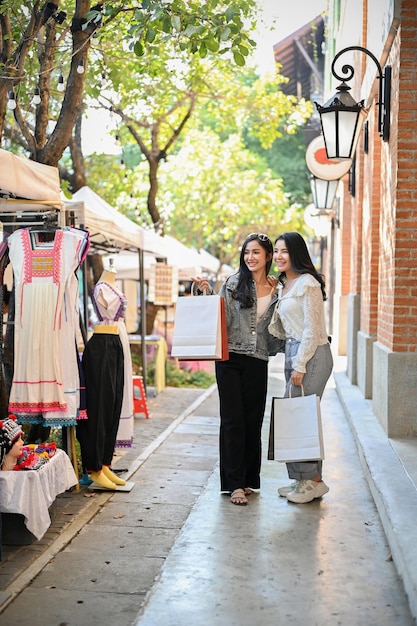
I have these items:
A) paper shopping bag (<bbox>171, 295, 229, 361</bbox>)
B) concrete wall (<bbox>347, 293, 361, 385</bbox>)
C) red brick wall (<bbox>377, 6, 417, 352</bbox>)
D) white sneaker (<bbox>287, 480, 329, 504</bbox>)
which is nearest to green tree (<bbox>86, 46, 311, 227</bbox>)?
→ concrete wall (<bbox>347, 293, 361, 385</bbox>)

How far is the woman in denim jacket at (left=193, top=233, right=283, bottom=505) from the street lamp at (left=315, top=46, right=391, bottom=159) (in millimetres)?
2398

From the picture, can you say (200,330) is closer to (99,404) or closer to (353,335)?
(99,404)

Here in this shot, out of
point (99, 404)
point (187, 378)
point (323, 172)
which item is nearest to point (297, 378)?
point (99, 404)

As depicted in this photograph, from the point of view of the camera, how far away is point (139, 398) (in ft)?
34.2

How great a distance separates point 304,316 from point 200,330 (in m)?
0.71

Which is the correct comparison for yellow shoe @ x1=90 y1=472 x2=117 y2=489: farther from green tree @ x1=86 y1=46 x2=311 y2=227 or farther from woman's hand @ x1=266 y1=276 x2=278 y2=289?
green tree @ x1=86 y1=46 x2=311 y2=227

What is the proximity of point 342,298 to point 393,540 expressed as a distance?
462 inches

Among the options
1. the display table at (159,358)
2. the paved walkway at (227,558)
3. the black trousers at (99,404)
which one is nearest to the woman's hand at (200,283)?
the black trousers at (99,404)

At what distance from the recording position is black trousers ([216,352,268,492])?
589 centimetres

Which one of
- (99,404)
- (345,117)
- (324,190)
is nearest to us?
(99,404)

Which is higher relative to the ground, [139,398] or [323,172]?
[323,172]

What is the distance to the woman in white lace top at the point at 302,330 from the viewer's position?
560 centimetres

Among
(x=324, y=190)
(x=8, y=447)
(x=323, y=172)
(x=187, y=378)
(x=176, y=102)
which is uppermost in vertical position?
(x=176, y=102)

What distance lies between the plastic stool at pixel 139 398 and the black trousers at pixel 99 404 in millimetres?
3832
